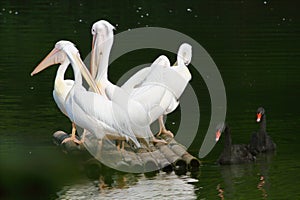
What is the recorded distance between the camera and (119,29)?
22.0 metres

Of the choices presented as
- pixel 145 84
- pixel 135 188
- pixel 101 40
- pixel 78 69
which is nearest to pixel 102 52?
pixel 101 40

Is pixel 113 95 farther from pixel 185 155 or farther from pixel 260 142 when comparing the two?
pixel 260 142

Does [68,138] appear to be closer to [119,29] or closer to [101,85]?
[101,85]

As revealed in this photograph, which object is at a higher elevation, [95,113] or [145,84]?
[145,84]

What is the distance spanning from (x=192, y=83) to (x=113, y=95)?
5317 mm

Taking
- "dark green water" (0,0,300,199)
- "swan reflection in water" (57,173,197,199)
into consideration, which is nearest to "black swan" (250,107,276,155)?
"dark green water" (0,0,300,199)

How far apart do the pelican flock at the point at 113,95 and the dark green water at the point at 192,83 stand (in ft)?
1.59

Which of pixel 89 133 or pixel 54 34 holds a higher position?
pixel 54 34

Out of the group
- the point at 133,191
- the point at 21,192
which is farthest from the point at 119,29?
the point at 21,192

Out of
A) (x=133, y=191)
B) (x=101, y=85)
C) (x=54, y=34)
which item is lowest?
(x=133, y=191)

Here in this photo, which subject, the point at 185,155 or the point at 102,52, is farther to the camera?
the point at 102,52

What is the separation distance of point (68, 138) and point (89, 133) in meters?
0.26

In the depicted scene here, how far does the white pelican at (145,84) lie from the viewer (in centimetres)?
950

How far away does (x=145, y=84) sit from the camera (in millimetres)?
9906
